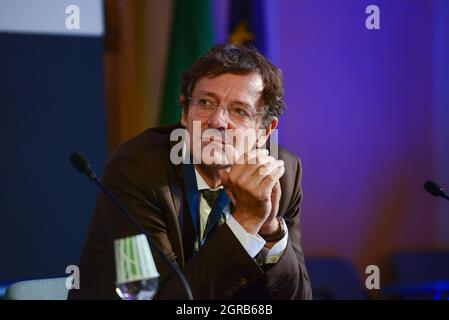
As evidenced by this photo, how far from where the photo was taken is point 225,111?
2.57 metres

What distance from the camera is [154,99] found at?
18.5ft

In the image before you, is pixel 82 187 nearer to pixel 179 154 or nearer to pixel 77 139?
pixel 77 139

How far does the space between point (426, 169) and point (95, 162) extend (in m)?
2.34

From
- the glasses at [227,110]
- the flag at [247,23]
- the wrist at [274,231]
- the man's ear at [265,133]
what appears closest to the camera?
the wrist at [274,231]

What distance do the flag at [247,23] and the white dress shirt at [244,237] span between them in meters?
2.48

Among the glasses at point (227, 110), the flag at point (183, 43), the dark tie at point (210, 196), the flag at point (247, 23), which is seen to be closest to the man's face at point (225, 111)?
the glasses at point (227, 110)

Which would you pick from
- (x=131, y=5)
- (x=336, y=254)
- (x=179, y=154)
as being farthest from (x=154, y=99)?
(x=179, y=154)

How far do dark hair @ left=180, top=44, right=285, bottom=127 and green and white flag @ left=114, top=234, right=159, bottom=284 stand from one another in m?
0.93

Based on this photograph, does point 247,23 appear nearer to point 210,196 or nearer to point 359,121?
point 359,121

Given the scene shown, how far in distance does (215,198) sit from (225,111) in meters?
0.31

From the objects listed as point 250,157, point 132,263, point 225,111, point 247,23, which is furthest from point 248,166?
point 247,23

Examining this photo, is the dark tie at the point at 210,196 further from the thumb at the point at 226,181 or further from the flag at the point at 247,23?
the flag at the point at 247,23

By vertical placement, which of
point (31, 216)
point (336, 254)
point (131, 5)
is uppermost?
point (131, 5)

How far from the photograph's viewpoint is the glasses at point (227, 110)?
8.43 ft
